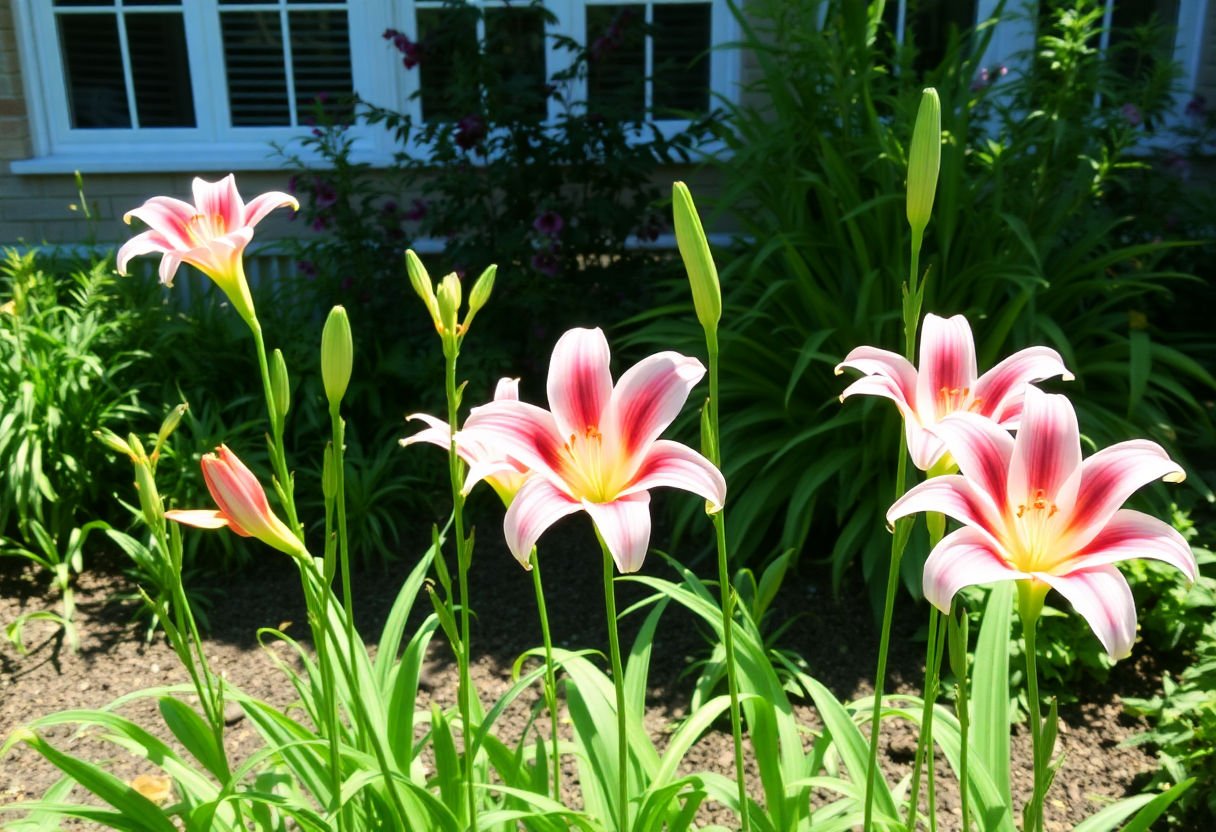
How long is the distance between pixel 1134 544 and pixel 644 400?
423mm

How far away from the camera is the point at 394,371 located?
145 inches

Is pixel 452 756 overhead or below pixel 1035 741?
below

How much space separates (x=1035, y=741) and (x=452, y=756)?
0.74 m

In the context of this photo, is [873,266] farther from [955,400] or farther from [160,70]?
[160,70]

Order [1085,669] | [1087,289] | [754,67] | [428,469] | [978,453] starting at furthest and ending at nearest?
[754,67], [428,469], [1087,289], [1085,669], [978,453]

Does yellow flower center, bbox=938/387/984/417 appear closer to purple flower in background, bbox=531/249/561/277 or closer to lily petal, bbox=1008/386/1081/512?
lily petal, bbox=1008/386/1081/512

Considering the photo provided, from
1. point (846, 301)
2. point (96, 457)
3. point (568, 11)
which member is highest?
point (568, 11)

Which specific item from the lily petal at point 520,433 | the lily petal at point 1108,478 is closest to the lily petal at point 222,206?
the lily petal at point 520,433

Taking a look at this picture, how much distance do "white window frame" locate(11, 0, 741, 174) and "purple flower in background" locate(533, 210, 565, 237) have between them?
1284 mm

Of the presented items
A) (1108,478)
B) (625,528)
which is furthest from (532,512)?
(1108,478)

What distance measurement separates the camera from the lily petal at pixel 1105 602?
781mm

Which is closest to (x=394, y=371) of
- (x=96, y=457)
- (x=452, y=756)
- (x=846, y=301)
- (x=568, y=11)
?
(x=96, y=457)

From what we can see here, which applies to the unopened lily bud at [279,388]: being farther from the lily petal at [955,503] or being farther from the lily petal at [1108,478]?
the lily petal at [1108,478]

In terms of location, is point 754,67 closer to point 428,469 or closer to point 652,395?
point 428,469
